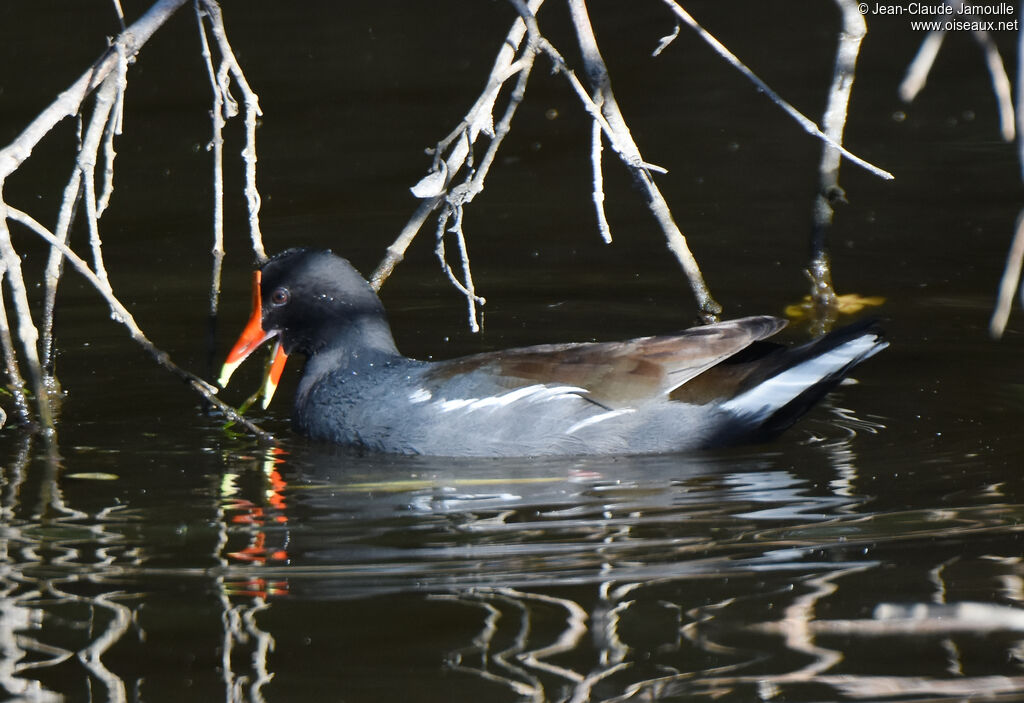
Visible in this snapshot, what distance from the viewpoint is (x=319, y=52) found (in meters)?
11.3

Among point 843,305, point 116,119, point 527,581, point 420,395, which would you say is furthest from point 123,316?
point 843,305

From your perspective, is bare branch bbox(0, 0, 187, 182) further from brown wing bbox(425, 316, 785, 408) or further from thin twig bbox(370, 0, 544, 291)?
brown wing bbox(425, 316, 785, 408)

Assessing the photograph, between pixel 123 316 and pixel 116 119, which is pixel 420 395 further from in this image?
pixel 116 119

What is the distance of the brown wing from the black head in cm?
54

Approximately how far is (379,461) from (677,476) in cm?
100

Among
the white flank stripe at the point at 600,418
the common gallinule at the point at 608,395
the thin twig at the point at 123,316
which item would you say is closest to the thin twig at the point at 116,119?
the thin twig at the point at 123,316

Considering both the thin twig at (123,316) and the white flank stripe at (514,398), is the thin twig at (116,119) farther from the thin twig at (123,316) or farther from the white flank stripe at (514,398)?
the white flank stripe at (514,398)

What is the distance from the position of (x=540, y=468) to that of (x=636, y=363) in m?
0.50

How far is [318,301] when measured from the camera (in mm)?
5453

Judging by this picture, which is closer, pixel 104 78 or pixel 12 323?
pixel 104 78

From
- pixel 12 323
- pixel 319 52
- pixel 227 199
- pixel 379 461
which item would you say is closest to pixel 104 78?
pixel 379 461

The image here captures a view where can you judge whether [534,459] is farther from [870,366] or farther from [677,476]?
[870,366]

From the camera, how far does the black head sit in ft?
17.9

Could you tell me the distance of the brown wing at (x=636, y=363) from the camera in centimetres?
497
